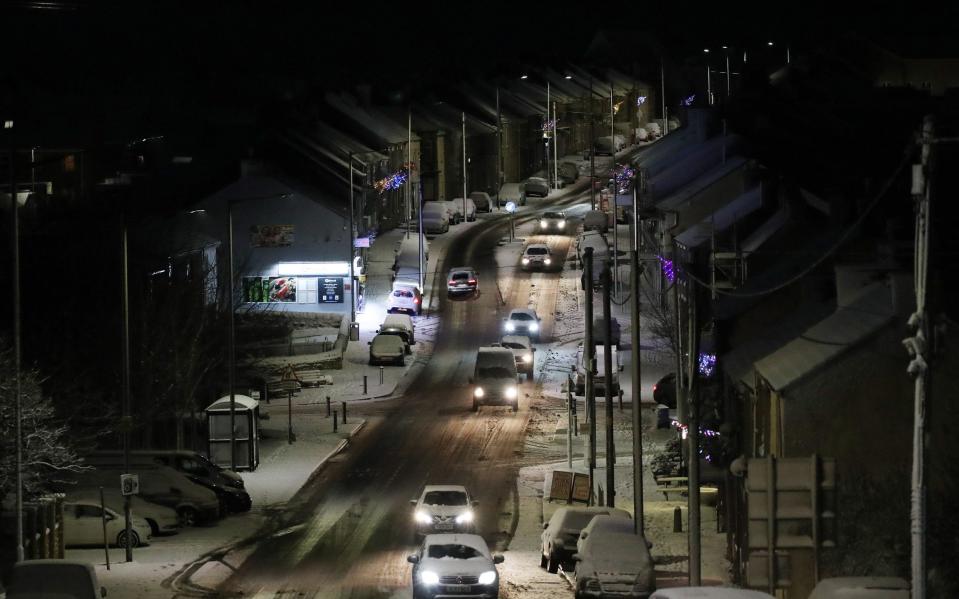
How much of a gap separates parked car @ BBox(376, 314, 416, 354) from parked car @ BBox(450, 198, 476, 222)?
26680 mm

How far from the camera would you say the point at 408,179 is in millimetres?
83938

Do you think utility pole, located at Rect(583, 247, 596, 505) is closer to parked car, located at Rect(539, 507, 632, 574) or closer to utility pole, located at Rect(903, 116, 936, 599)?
parked car, located at Rect(539, 507, 632, 574)

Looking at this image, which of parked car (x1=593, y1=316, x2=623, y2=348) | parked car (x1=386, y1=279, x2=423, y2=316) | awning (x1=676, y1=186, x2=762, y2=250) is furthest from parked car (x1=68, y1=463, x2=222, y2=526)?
parked car (x1=386, y1=279, x2=423, y2=316)

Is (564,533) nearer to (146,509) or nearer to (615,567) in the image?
(615,567)

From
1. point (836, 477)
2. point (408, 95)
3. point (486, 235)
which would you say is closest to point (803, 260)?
point (836, 477)

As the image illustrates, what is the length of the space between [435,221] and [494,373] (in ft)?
108

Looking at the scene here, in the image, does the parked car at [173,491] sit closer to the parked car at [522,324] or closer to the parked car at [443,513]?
the parked car at [443,513]

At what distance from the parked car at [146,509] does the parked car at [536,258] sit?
40179 millimetres

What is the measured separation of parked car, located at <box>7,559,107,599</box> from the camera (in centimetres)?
2227

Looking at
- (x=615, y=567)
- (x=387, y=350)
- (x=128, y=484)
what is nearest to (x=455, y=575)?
(x=615, y=567)

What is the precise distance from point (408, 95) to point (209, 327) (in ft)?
175

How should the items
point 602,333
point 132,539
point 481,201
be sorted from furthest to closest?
point 481,201 < point 602,333 < point 132,539

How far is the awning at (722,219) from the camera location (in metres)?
50.4

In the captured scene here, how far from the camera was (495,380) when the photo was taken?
5128 centimetres
